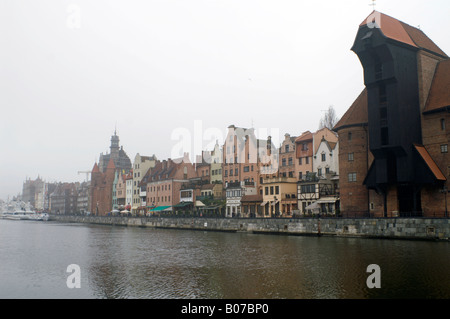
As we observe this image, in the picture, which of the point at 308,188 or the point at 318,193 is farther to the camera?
the point at 308,188

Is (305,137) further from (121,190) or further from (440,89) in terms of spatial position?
(121,190)

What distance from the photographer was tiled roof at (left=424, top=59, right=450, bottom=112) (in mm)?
47750

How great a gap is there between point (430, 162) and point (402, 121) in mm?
5633

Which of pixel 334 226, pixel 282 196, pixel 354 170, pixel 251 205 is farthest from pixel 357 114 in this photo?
pixel 251 205

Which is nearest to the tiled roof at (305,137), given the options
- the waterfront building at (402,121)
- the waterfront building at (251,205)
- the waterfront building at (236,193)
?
the waterfront building at (251,205)

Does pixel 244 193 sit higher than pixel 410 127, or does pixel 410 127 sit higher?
pixel 410 127

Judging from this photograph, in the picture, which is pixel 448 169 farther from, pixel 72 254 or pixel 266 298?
pixel 72 254

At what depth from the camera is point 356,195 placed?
53.9 meters

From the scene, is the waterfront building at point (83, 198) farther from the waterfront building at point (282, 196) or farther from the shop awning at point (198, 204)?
the waterfront building at point (282, 196)

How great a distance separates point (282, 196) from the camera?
6862cm

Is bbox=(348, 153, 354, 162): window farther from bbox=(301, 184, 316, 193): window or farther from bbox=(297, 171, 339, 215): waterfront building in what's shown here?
bbox=(301, 184, 316, 193): window
